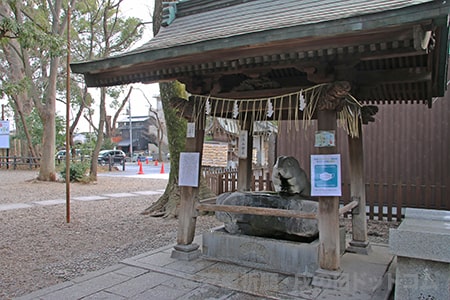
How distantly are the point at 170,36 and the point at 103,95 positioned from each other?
1430cm

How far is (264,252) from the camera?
4520 mm

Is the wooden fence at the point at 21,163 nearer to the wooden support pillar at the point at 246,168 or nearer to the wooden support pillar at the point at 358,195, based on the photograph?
the wooden support pillar at the point at 246,168

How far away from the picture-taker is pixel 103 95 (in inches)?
722

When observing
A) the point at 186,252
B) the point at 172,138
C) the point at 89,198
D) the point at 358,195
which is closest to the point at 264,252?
the point at 186,252

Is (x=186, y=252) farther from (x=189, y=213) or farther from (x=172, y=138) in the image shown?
(x=172, y=138)

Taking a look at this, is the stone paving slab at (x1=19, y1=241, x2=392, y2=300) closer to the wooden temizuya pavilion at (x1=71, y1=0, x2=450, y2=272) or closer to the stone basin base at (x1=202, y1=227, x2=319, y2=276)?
the stone basin base at (x1=202, y1=227, x2=319, y2=276)

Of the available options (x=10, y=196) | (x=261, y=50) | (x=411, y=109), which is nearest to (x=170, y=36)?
(x=261, y=50)

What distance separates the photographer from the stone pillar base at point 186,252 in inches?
191

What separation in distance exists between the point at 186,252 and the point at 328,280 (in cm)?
192

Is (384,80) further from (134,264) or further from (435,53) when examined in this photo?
(134,264)

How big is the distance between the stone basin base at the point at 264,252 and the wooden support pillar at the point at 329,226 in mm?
245

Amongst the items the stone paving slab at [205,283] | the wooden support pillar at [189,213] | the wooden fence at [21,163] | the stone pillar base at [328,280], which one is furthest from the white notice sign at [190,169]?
the wooden fence at [21,163]

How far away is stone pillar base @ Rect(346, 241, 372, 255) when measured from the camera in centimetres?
516

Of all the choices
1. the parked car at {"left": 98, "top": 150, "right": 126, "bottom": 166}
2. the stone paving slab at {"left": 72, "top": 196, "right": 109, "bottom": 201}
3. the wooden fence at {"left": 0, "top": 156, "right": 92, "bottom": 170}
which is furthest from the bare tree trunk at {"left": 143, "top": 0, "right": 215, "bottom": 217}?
the parked car at {"left": 98, "top": 150, "right": 126, "bottom": 166}
